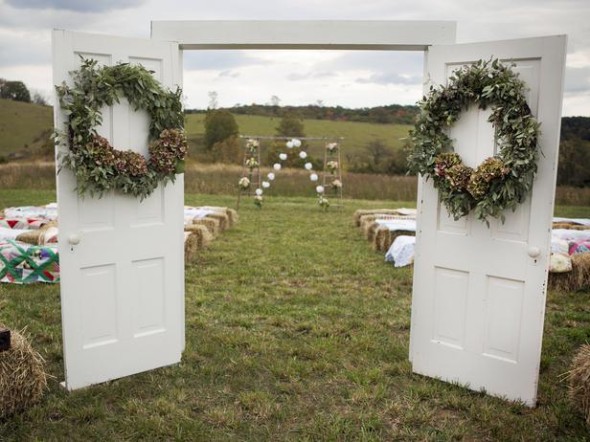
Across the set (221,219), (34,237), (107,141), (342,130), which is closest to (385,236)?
(221,219)

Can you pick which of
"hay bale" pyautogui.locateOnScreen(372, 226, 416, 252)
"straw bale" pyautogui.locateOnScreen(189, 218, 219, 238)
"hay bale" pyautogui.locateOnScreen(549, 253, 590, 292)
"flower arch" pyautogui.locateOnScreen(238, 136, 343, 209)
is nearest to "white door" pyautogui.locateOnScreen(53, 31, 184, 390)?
"hay bale" pyautogui.locateOnScreen(549, 253, 590, 292)

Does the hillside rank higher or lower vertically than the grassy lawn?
higher

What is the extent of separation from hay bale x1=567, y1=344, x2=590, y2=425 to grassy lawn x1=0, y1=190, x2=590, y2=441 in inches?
5.3

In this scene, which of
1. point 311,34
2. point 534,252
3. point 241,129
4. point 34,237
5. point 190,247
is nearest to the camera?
point 534,252

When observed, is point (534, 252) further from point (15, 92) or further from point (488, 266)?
point (15, 92)

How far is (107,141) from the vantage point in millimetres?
4109

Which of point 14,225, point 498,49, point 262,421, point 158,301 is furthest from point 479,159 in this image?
point 14,225

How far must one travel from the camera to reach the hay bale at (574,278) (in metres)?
7.34

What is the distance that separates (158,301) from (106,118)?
1464 millimetres

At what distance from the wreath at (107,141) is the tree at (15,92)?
16.6 meters

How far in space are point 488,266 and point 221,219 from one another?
7.63 metres

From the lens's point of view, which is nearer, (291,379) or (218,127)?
(291,379)

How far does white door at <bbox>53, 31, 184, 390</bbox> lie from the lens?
163 inches

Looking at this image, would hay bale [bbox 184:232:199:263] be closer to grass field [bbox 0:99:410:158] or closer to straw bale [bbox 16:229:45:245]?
straw bale [bbox 16:229:45:245]
